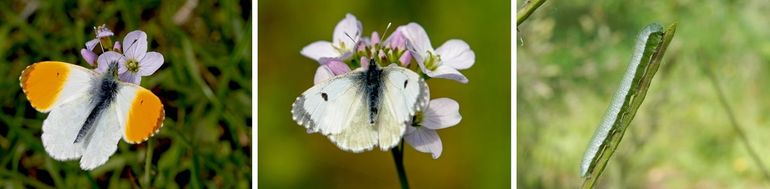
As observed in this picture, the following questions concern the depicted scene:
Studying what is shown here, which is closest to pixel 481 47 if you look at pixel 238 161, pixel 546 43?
pixel 546 43

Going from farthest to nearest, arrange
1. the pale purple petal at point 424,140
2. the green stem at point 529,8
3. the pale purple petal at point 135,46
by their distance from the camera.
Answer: the pale purple petal at point 135,46
the pale purple petal at point 424,140
the green stem at point 529,8

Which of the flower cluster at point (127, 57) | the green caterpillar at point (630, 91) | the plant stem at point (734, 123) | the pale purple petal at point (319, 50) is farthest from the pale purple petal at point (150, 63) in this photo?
the plant stem at point (734, 123)

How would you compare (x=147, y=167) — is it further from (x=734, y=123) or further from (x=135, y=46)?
(x=734, y=123)

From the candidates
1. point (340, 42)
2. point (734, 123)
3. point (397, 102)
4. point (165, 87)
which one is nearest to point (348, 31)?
point (340, 42)

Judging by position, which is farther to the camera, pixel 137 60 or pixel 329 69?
pixel 137 60

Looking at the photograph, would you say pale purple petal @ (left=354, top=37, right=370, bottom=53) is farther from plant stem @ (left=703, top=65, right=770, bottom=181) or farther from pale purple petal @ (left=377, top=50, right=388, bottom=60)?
plant stem @ (left=703, top=65, right=770, bottom=181)

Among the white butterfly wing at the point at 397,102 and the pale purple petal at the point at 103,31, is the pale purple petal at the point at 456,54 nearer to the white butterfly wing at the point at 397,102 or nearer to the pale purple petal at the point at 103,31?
the white butterfly wing at the point at 397,102


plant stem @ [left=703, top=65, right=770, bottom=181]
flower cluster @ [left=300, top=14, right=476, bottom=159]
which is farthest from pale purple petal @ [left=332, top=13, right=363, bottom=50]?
plant stem @ [left=703, top=65, right=770, bottom=181]
